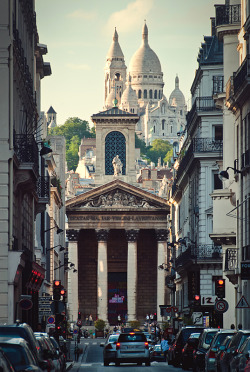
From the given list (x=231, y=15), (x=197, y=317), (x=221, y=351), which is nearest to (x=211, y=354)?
(x=221, y=351)

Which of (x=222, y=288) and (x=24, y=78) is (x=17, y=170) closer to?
(x=24, y=78)

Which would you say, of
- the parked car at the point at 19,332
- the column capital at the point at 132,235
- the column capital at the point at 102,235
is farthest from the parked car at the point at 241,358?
the column capital at the point at 102,235

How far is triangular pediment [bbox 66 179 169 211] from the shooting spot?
142000 mm

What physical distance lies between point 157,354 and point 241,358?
38.3m

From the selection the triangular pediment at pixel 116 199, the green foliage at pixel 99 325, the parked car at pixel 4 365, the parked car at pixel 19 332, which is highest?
the triangular pediment at pixel 116 199

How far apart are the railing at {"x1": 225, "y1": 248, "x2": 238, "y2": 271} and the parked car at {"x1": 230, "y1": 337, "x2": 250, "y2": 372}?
69.0ft

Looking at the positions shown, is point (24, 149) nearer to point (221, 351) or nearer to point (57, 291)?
point (57, 291)

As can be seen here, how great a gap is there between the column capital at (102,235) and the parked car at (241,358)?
11672cm

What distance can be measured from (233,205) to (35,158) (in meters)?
9.87

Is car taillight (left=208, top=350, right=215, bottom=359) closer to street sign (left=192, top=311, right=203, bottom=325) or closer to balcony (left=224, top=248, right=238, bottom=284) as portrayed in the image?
balcony (left=224, top=248, right=238, bottom=284)

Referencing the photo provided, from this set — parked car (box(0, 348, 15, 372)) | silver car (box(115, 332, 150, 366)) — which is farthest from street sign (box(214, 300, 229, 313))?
parked car (box(0, 348, 15, 372))

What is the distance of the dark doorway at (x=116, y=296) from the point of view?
151 meters

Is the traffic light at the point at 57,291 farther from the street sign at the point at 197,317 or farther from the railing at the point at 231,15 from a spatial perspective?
the street sign at the point at 197,317

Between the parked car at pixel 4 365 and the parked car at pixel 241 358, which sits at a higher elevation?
the parked car at pixel 4 365
